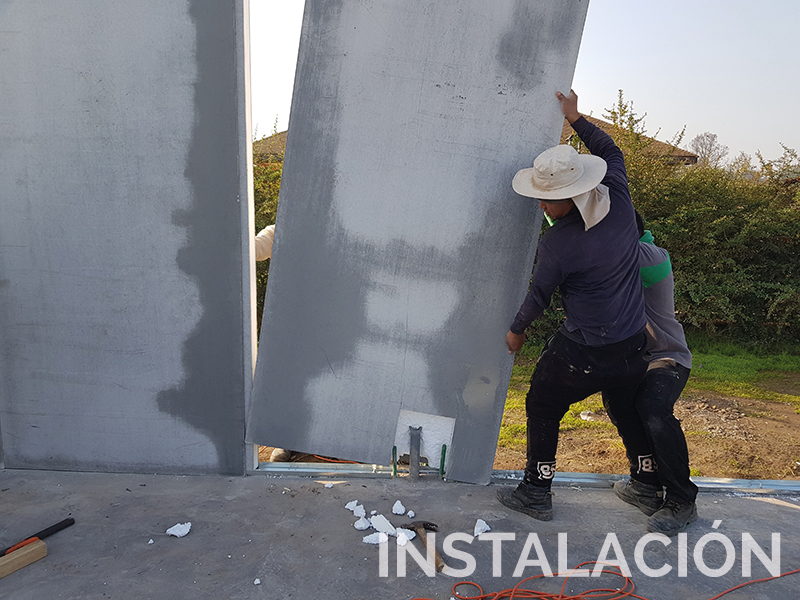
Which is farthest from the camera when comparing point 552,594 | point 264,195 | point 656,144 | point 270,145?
point 656,144

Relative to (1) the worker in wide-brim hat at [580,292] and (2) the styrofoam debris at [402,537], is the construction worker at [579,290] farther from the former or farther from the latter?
(2) the styrofoam debris at [402,537]

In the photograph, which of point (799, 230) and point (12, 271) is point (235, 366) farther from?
point (799, 230)

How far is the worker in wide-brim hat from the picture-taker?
2.60 m

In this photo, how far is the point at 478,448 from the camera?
3229 millimetres

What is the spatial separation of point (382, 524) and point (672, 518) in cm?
144

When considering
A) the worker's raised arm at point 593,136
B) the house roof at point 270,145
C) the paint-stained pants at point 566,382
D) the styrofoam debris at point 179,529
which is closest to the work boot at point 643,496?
the paint-stained pants at point 566,382

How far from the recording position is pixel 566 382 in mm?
2824

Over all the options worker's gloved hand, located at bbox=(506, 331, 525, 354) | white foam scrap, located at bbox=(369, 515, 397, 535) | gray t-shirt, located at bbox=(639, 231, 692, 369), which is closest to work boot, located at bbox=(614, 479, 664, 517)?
gray t-shirt, located at bbox=(639, 231, 692, 369)

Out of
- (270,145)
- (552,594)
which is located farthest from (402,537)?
(270,145)

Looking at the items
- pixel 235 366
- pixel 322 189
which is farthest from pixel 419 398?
pixel 322 189

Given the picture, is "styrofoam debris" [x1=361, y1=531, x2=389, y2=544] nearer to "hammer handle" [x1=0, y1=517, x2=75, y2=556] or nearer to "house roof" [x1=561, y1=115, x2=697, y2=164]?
"hammer handle" [x1=0, y1=517, x2=75, y2=556]

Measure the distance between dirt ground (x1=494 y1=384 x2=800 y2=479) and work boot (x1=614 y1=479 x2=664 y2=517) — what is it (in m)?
0.90

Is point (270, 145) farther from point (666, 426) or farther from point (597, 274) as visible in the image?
point (666, 426)

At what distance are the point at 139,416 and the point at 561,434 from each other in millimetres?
3338
